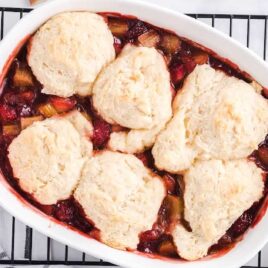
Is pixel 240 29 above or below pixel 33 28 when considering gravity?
below

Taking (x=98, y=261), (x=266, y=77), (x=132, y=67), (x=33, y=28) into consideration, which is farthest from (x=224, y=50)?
(x=98, y=261)

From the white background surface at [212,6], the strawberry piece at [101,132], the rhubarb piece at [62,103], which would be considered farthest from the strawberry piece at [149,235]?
the white background surface at [212,6]

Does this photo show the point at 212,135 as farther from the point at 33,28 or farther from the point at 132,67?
the point at 33,28

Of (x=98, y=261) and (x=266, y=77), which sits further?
(x=98, y=261)

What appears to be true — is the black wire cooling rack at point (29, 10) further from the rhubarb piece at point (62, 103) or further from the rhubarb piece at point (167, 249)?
the rhubarb piece at point (62, 103)

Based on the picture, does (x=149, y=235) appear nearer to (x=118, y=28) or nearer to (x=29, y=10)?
(x=118, y=28)

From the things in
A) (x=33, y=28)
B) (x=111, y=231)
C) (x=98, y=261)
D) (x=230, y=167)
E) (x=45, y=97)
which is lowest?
(x=98, y=261)

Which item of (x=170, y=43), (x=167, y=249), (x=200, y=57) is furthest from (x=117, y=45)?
(x=167, y=249)
